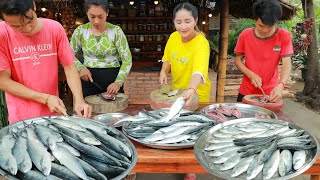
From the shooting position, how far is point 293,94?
9.45 m

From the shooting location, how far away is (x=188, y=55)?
3.19 m

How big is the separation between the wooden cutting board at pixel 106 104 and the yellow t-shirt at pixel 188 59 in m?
0.67

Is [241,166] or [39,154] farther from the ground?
[39,154]

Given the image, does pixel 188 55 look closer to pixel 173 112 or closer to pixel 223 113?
pixel 223 113

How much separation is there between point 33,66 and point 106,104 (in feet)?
2.58

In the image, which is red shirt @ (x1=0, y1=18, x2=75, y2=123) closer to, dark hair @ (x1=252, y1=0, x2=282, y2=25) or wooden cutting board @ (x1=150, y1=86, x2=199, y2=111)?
wooden cutting board @ (x1=150, y1=86, x2=199, y2=111)

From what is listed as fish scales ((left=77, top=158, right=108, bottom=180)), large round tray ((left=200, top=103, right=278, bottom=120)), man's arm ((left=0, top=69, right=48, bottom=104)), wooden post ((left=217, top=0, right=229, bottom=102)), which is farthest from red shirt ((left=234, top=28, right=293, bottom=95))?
wooden post ((left=217, top=0, right=229, bottom=102))

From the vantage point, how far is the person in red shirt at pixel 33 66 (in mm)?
2441

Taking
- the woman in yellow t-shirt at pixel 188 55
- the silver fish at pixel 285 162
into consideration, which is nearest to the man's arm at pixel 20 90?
the woman in yellow t-shirt at pixel 188 55

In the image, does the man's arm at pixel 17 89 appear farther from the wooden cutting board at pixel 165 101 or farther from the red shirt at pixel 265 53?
the red shirt at pixel 265 53

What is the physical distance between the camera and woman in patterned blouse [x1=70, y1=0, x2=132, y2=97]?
351 centimetres

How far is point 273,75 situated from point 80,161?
284 centimetres

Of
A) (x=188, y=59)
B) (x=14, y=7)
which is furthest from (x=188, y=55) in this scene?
(x=14, y=7)

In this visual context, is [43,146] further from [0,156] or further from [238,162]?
[238,162]
